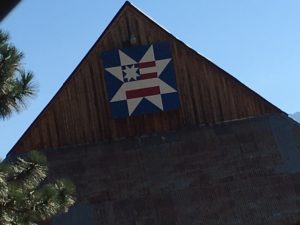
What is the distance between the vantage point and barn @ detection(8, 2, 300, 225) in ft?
58.5

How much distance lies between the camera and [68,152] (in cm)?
1997

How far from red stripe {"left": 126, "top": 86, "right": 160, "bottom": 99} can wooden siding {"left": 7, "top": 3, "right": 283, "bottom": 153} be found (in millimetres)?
761

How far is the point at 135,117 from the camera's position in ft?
68.1

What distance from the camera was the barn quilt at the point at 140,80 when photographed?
20.7 m

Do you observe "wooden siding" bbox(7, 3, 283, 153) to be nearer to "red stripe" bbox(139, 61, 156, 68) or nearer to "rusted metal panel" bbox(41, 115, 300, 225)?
"rusted metal panel" bbox(41, 115, 300, 225)

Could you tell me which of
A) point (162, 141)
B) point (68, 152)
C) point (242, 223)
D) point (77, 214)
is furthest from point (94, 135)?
point (242, 223)

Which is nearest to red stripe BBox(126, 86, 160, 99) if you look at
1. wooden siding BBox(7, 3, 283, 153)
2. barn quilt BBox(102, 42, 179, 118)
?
barn quilt BBox(102, 42, 179, 118)

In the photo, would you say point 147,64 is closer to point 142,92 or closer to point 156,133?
point 142,92

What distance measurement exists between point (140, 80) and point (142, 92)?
45 cm

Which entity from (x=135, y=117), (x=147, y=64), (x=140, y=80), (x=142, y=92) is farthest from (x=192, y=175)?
(x=147, y=64)

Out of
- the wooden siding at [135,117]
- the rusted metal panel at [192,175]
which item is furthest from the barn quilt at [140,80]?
the rusted metal panel at [192,175]

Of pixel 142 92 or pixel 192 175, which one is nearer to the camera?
pixel 192 175

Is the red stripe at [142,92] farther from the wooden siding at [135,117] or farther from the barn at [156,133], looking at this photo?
the wooden siding at [135,117]

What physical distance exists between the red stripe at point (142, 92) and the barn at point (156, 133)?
0.04 metres
